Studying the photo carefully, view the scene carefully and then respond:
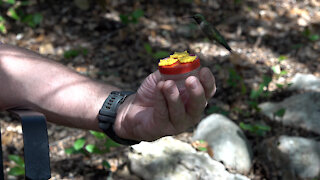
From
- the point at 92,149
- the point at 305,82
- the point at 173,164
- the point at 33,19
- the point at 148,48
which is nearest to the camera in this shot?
the point at 173,164

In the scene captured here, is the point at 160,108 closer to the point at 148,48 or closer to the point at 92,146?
the point at 92,146

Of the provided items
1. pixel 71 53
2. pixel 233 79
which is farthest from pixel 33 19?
pixel 233 79

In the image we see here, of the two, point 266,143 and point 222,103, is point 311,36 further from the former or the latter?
point 266,143

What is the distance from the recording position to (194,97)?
1135mm

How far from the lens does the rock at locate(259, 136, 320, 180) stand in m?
2.43

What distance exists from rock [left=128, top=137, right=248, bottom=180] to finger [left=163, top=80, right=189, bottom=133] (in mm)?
1006

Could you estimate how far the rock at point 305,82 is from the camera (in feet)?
10.9

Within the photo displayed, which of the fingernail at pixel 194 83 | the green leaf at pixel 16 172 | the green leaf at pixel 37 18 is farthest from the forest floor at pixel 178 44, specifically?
the fingernail at pixel 194 83

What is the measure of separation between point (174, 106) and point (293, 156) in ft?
5.15

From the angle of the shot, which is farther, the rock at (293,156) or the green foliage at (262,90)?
the green foliage at (262,90)

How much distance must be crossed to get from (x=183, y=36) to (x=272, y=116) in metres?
1.54

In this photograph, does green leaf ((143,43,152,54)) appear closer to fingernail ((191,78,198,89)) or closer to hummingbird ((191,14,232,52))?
hummingbird ((191,14,232,52))

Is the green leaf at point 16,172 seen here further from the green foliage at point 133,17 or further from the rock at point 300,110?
the green foliage at point 133,17

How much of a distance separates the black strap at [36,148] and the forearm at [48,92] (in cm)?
28
